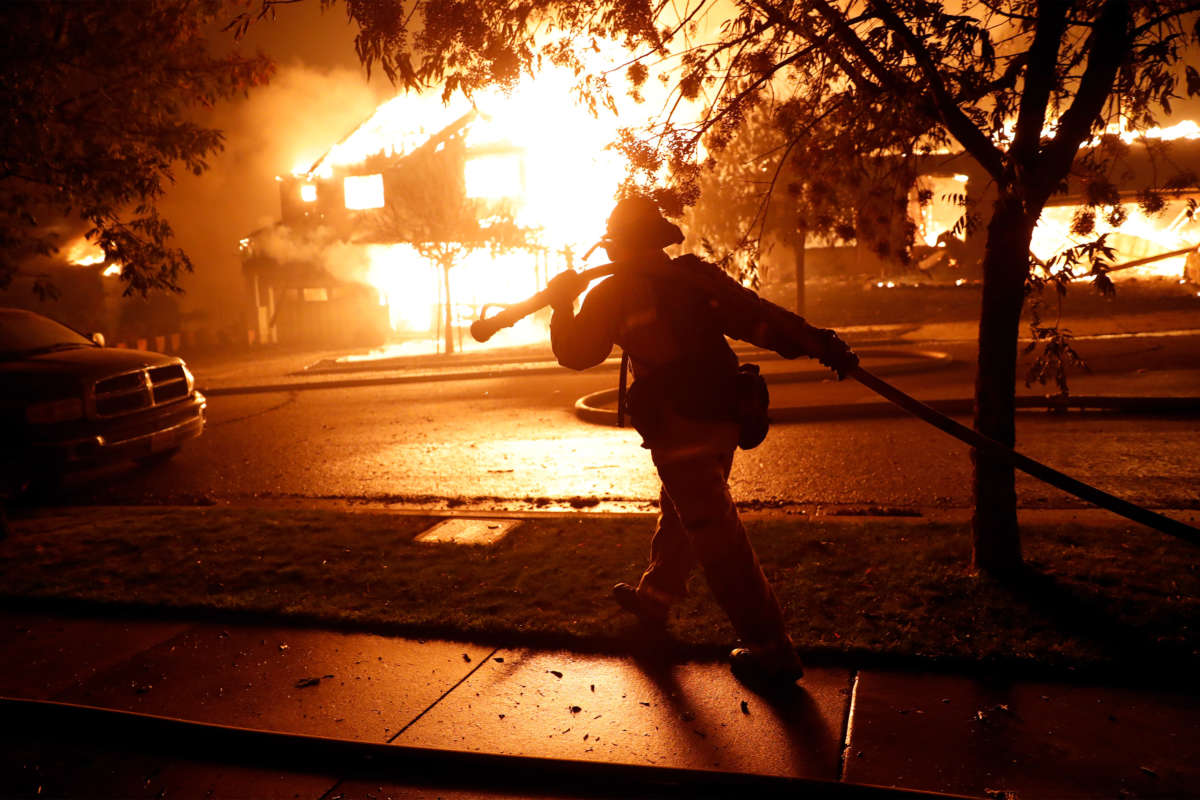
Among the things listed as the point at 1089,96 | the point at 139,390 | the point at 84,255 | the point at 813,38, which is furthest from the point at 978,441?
the point at 84,255

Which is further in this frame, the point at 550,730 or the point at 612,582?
the point at 612,582

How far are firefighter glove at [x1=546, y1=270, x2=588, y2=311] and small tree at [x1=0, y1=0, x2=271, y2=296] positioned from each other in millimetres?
6165

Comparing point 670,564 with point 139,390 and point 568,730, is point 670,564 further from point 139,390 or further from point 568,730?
point 139,390

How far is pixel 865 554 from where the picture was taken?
16.4ft

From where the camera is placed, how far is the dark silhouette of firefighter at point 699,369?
351cm

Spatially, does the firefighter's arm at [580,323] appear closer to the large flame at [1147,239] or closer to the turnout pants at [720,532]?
the turnout pants at [720,532]

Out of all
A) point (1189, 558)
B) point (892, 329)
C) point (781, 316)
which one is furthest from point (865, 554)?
point (892, 329)

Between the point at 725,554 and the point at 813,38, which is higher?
the point at 813,38

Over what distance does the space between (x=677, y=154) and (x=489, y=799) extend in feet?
Result: 11.6

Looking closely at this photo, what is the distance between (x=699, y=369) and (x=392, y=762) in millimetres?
1836

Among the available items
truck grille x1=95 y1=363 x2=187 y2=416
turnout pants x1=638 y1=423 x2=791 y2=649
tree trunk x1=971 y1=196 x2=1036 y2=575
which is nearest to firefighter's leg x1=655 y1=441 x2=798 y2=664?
turnout pants x1=638 y1=423 x2=791 y2=649

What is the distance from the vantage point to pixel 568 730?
3.30 meters

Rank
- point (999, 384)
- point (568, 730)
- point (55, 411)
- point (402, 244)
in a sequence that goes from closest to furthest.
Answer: point (568, 730), point (999, 384), point (55, 411), point (402, 244)

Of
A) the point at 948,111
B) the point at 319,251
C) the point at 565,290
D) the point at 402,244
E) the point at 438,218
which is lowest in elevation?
the point at 565,290
